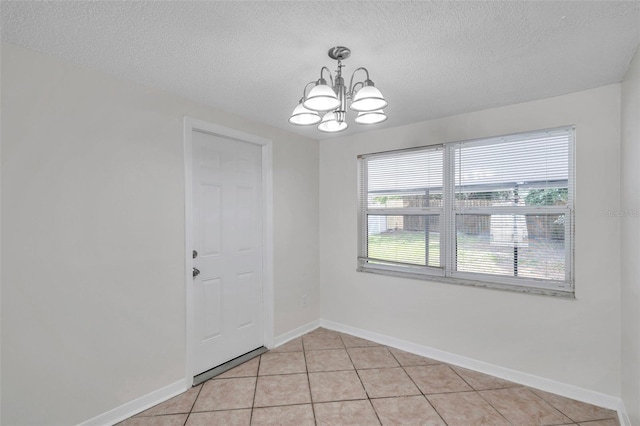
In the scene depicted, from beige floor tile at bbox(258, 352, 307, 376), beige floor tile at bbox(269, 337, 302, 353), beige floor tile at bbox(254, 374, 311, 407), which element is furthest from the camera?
beige floor tile at bbox(269, 337, 302, 353)

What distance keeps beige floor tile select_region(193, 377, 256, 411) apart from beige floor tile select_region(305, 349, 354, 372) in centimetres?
57

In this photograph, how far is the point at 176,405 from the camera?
7.57 feet

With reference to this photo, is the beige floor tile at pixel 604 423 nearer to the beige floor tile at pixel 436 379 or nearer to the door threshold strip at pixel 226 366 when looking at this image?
the beige floor tile at pixel 436 379

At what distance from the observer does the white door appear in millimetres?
2742

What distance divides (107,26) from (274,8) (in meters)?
0.86

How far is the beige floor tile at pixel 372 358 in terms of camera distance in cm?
291

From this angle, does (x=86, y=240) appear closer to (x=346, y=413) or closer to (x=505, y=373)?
(x=346, y=413)

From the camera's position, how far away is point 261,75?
2.10 meters

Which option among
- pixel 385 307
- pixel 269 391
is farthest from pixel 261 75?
pixel 385 307

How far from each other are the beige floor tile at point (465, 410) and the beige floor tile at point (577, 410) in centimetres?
48

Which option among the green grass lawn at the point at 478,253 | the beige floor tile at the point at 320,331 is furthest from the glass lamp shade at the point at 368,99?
the beige floor tile at the point at 320,331

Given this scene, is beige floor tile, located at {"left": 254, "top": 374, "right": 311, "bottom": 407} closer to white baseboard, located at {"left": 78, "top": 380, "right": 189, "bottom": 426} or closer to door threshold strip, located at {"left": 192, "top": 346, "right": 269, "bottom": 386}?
door threshold strip, located at {"left": 192, "top": 346, "right": 269, "bottom": 386}

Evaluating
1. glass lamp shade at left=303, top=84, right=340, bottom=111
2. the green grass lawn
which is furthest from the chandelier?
the green grass lawn

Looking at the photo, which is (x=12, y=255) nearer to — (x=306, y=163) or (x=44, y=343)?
(x=44, y=343)
